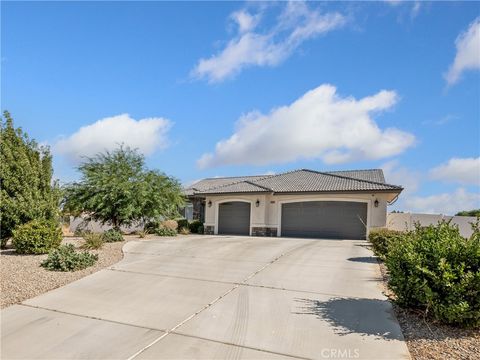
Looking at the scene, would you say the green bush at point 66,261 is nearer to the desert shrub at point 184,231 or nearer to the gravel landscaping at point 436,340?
the gravel landscaping at point 436,340

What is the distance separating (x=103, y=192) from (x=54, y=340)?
1482cm

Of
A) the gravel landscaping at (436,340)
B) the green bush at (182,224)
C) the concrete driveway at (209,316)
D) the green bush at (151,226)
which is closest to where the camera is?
the gravel landscaping at (436,340)

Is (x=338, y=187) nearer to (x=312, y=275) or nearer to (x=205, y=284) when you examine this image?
(x=312, y=275)

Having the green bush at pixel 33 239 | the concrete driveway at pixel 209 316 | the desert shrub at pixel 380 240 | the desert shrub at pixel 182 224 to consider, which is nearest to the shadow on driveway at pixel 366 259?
the desert shrub at pixel 380 240

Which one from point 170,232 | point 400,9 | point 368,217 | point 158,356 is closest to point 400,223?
point 368,217

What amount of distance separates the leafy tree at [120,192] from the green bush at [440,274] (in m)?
15.5

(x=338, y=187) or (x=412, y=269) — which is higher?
(x=338, y=187)

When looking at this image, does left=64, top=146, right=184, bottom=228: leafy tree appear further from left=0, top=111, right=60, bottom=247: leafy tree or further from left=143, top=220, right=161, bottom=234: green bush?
Answer: left=0, top=111, right=60, bottom=247: leafy tree

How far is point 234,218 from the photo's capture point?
23969 millimetres

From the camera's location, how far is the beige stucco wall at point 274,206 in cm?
1977

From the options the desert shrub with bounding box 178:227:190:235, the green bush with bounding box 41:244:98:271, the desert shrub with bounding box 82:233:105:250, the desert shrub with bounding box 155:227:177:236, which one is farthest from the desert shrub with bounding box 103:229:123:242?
the desert shrub with bounding box 178:227:190:235

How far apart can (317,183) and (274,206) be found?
319 centimetres

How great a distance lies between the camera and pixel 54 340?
4.98m

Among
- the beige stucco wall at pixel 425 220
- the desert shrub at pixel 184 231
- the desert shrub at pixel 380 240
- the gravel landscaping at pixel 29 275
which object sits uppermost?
the beige stucco wall at pixel 425 220
